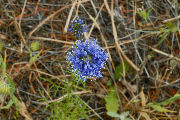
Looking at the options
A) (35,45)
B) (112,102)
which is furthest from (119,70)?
(35,45)

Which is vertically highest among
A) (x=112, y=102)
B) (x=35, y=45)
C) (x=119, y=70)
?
(x=35, y=45)

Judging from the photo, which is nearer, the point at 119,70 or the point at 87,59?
the point at 87,59


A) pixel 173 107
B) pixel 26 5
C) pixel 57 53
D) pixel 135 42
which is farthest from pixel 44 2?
pixel 173 107

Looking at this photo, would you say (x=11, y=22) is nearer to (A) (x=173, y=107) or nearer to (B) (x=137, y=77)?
(B) (x=137, y=77)

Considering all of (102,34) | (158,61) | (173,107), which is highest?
(102,34)

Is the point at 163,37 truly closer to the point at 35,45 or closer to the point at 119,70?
the point at 119,70

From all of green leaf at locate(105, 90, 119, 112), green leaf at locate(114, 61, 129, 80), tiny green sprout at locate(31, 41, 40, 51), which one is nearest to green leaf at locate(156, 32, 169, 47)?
green leaf at locate(114, 61, 129, 80)

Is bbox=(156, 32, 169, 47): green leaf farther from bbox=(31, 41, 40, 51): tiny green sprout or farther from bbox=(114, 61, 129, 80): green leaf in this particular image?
bbox=(31, 41, 40, 51): tiny green sprout

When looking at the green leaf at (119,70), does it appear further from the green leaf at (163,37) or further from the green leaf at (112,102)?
the green leaf at (163,37)

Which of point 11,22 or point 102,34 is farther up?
point 11,22
